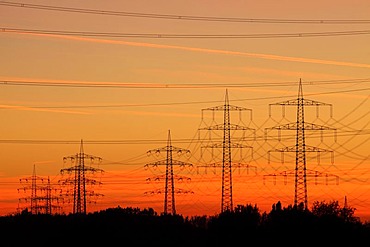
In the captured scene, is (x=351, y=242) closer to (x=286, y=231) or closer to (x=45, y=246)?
(x=286, y=231)

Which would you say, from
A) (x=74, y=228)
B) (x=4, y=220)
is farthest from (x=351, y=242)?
(x=4, y=220)

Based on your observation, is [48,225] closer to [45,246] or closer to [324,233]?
[45,246]

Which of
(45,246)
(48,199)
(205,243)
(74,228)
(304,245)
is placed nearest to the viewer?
(304,245)

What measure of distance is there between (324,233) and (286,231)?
4321mm

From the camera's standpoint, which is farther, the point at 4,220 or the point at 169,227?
the point at 4,220

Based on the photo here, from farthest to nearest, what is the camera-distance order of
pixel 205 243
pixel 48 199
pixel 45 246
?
pixel 48 199 < pixel 45 246 < pixel 205 243

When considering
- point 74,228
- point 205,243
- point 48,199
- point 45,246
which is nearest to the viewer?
point 205,243

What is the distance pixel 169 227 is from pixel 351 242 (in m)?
32.3

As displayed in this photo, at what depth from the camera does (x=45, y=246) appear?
431 ft

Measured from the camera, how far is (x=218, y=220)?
128625mm

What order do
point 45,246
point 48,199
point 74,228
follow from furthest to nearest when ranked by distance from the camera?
point 48,199
point 74,228
point 45,246

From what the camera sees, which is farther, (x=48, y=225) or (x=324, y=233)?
(x=48, y=225)

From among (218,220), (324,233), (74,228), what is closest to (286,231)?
(324,233)

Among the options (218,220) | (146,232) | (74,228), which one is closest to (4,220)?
(74,228)
